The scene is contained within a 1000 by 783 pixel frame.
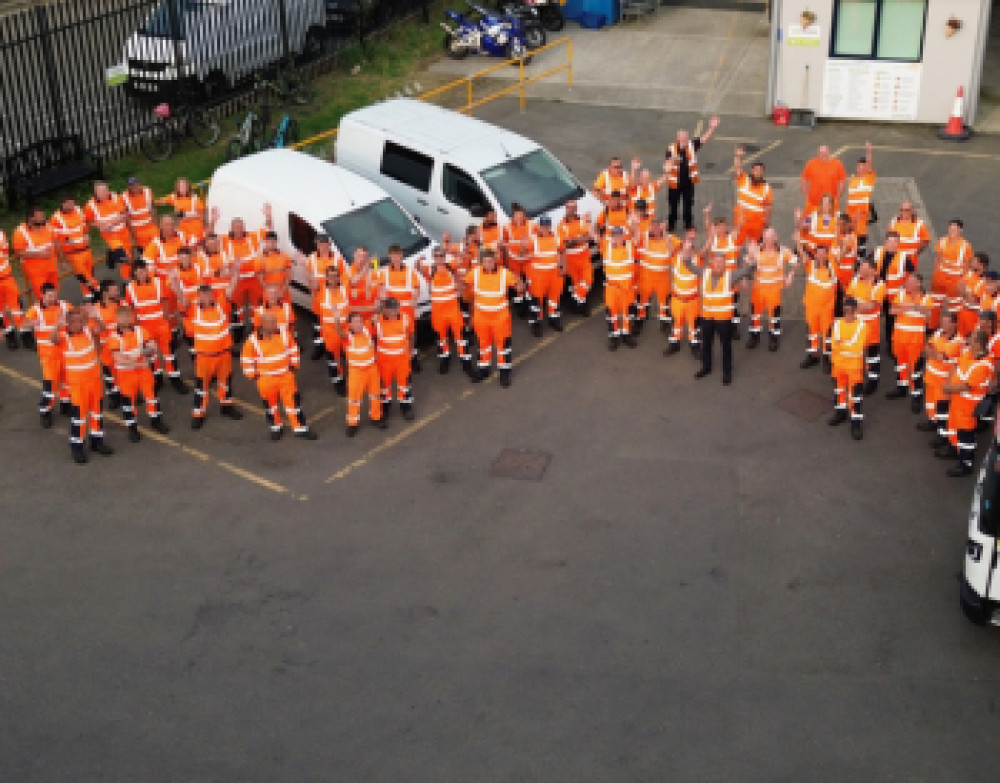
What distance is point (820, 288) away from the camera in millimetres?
13836

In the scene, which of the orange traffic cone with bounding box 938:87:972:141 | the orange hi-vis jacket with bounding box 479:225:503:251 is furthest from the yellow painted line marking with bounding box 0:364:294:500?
the orange traffic cone with bounding box 938:87:972:141

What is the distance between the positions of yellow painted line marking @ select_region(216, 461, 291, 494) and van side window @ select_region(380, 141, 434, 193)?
533 cm

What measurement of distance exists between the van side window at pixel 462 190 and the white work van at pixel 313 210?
85 centimetres

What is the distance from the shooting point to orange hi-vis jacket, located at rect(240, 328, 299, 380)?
1267 cm

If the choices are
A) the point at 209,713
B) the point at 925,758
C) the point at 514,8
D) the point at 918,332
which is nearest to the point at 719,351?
the point at 918,332

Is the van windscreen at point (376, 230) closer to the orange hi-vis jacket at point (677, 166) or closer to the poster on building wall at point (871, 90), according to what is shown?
the orange hi-vis jacket at point (677, 166)

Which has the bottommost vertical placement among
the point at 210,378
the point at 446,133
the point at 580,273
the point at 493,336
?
the point at 210,378

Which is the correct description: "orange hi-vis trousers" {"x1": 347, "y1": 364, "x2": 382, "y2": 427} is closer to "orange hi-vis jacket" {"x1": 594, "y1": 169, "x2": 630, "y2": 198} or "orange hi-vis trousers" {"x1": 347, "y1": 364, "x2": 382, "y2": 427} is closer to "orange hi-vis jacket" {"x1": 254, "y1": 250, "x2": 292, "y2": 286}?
"orange hi-vis jacket" {"x1": 254, "y1": 250, "x2": 292, "y2": 286}

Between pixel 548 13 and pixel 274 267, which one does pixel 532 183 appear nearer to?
pixel 274 267

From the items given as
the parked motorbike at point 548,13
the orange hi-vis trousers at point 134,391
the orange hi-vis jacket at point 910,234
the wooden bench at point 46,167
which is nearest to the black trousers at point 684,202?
the orange hi-vis jacket at point 910,234

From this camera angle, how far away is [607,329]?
1557 centimetres

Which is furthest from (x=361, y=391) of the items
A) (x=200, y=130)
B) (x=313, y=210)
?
(x=200, y=130)

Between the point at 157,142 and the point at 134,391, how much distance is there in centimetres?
918

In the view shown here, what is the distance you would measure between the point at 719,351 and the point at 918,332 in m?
2.55
